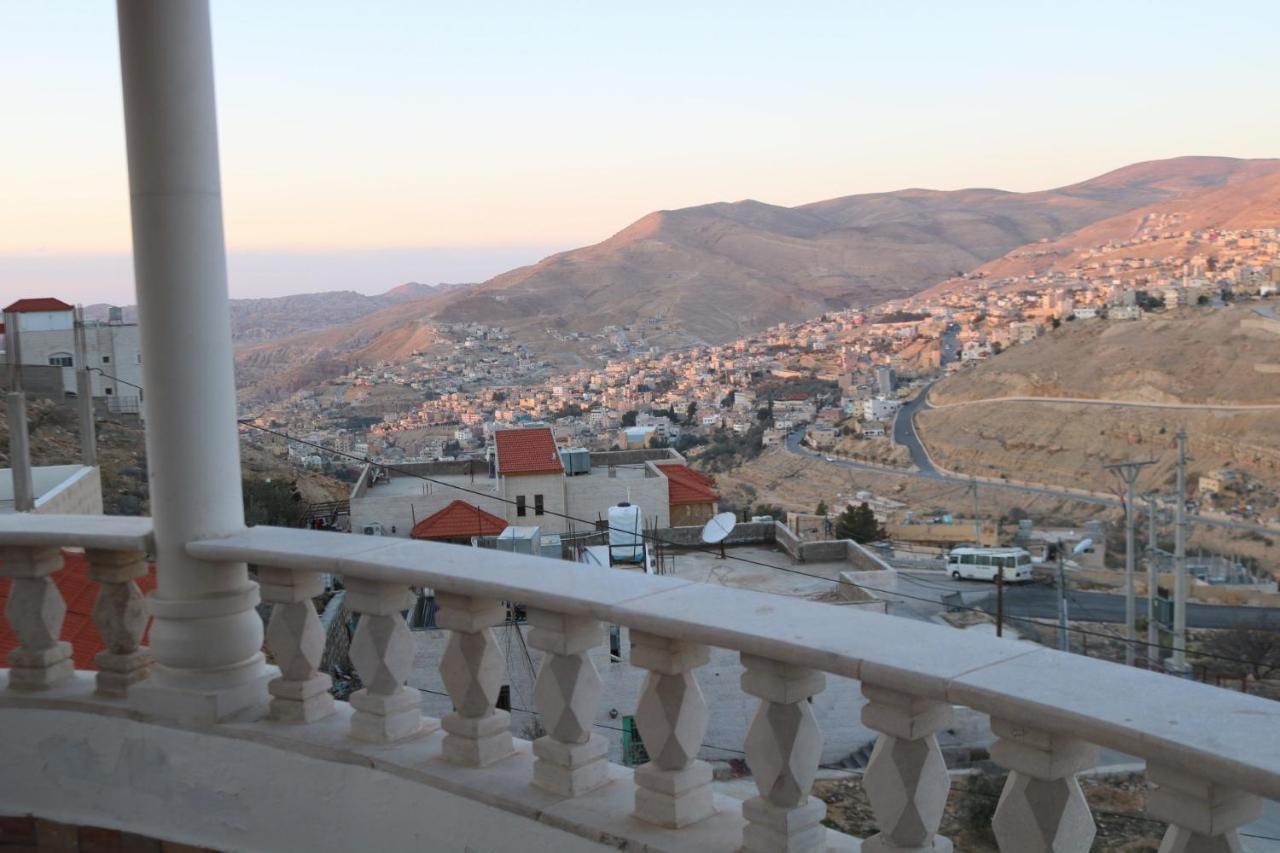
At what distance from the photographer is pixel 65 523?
8.54ft

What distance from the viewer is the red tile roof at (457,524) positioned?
17156 mm

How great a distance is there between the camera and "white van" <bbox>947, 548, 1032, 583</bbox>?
2598 centimetres

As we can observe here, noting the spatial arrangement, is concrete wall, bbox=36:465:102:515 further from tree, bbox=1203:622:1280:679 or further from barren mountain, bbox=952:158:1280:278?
barren mountain, bbox=952:158:1280:278

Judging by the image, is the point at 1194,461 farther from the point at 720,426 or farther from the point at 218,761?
the point at 218,761

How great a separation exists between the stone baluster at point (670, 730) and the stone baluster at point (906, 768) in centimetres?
33

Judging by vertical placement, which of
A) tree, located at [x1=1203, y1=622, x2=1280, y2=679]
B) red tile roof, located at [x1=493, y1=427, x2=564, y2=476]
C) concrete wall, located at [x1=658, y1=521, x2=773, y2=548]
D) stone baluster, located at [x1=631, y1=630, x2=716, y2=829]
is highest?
stone baluster, located at [x1=631, y1=630, x2=716, y2=829]

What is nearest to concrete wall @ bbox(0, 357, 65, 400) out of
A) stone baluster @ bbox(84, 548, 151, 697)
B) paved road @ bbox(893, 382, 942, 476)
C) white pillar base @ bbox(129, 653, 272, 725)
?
stone baluster @ bbox(84, 548, 151, 697)

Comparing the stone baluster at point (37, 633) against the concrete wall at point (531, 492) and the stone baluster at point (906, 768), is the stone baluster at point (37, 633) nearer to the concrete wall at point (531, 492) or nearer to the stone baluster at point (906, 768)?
the stone baluster at point (906, 768)

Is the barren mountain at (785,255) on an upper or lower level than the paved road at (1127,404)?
upper

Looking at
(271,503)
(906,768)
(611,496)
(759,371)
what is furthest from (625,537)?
(759,371)

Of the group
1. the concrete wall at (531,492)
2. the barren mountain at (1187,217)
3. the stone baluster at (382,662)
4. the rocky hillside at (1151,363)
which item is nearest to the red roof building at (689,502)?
the concrete wall at (531,492)

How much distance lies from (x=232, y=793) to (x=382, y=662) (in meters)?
0.47

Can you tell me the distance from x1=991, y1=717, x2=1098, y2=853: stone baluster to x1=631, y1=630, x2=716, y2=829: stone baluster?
511mm

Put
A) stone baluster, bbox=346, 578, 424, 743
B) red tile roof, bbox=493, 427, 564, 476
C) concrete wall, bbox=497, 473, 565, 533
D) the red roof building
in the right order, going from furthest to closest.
Answer: the red roof building, red tile roof, bbox=493, 427, 564, 476, concrete wall, bbox=497, 473, 565, 533, stone baluster, bbox=346, 578, 424, 743
